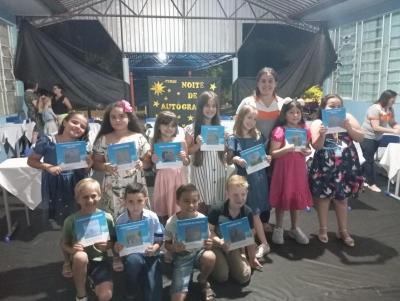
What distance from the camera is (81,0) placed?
729cm

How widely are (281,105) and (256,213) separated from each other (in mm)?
881

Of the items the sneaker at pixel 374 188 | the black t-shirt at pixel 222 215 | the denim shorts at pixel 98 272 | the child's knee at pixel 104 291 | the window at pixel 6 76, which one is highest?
the window at pixel 6 76

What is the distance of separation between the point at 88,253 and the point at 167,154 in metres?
0.78

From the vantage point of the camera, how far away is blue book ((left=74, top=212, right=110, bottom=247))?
6.40 ft

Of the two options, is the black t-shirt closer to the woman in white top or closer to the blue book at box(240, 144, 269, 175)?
the blue book at box(240, 144, 269, 175)

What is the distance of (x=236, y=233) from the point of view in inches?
86.7

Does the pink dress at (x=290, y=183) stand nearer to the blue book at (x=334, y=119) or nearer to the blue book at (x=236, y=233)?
the blue book at (x=334, y=119)

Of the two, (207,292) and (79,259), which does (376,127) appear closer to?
(207,292)

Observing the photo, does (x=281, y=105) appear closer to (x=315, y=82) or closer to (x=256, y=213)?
(x=256, y=213)

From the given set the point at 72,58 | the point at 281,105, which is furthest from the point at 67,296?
the point at 72,58

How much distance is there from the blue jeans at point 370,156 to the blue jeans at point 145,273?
3.38 meters

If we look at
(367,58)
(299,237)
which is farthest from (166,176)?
(367,58)

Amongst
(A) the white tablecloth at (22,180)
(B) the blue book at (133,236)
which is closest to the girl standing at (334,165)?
(B) the blue book at (133,236)

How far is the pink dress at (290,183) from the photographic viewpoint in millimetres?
2672
